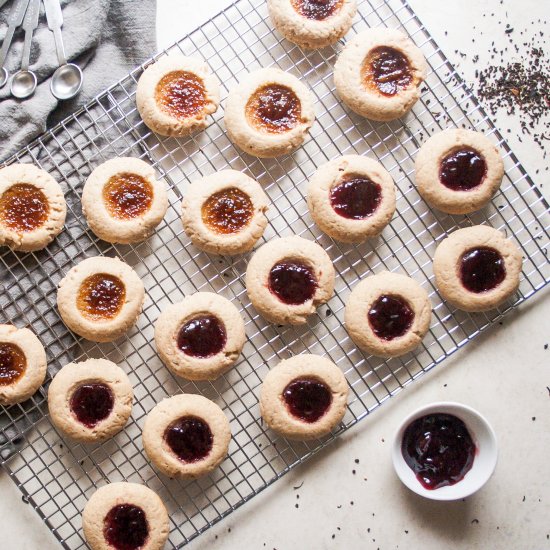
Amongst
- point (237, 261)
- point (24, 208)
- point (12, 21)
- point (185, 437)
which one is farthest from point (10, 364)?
point (12, 21)

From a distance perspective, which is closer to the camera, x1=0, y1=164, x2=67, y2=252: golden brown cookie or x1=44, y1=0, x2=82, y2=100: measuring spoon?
x1=0, y1=164, x2=67, y2=252: golden brown cookie

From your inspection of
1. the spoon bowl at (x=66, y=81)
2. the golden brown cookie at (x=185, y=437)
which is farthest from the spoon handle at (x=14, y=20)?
the golden brown cookie at (x=185, y=437)

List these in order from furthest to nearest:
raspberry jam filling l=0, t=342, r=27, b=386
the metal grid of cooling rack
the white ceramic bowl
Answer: the metal grid of cooling rack → raspberry jam filling l=0, t=342, r=27, b=386 → the white ceramic bowl

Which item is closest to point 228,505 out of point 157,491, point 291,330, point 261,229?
point 157,491

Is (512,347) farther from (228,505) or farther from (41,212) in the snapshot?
(41,212)

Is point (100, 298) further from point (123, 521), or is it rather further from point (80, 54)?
point (80, 54)

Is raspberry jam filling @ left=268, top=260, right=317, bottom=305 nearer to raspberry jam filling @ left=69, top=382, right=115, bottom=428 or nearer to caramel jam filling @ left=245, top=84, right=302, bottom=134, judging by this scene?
caramel jam filling @ left=245, top=84, right=302, bottom=134

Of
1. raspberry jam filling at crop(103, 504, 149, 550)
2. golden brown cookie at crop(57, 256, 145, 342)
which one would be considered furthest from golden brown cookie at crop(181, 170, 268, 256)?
raspberry jam filling at crop(103, 504, 149, 550)

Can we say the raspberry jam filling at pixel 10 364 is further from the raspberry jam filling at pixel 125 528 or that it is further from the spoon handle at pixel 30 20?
the spoon handle at pixel 30 20
